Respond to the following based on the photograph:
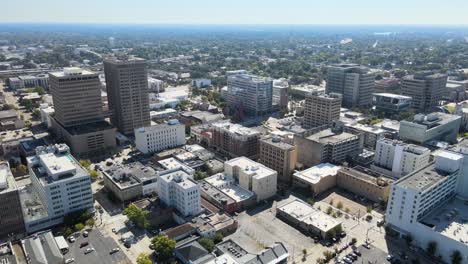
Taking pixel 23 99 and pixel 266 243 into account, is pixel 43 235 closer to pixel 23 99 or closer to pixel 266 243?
pixel 266 243

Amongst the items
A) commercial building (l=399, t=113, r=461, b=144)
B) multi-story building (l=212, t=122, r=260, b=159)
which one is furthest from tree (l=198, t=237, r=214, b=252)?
commercial building (l=399, t=113, r=461, b=144)

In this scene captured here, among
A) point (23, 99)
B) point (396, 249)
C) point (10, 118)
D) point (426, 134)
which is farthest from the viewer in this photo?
point (23, 99)

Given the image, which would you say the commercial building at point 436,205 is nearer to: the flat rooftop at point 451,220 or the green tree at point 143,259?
the flat rooftop at point 451,220

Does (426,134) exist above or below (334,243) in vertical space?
above

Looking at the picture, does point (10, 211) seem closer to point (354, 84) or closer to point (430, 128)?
point (430, 128)

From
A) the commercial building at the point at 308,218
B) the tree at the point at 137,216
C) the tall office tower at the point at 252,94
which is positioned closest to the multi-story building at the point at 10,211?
the tree at the point at 137,216

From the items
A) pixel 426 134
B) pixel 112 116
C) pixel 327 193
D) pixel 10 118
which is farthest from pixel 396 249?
pixel 10 118

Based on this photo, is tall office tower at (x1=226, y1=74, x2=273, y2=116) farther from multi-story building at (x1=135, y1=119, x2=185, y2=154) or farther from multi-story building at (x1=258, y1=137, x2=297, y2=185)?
multi-story building at (x1=258, y1=137, x2=297, y2=185)
